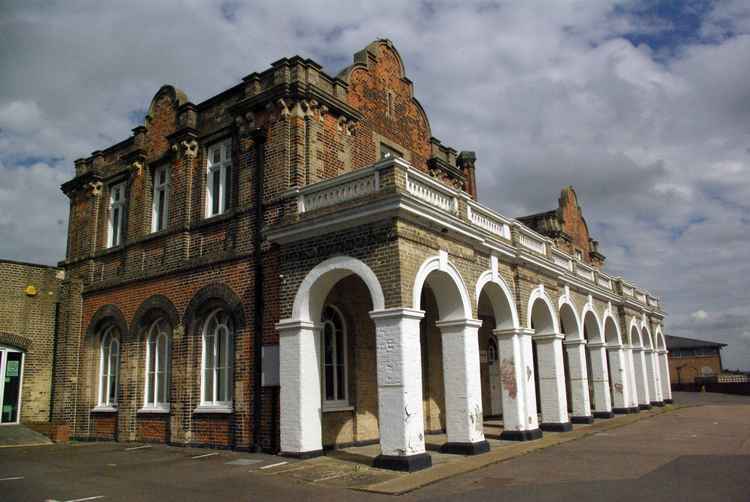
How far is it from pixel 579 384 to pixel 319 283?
33.4ft

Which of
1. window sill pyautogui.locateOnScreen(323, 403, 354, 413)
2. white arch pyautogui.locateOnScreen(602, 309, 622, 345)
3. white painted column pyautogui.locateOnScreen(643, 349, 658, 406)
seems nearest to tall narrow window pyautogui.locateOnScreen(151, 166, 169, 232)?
window sill pyautogui.locateOnScreen(323, 403, 354, 413)

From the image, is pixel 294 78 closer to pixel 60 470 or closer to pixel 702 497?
pixel 60 470

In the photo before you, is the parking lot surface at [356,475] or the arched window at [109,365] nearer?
the parking lot surface at [356,475]

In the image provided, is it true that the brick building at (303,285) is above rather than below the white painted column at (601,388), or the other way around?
above

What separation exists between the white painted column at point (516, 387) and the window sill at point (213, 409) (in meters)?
6.30

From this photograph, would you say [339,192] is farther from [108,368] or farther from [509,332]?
[108,368]

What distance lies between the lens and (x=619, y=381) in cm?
2258

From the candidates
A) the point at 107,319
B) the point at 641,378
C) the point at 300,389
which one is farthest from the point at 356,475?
the point at 641,378

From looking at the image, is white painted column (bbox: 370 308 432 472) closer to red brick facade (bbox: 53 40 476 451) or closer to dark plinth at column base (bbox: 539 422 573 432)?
red brick facade (bbox: 53 40 476 451)

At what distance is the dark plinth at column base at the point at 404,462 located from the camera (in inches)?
403

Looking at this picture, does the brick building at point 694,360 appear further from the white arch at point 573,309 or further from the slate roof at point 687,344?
the white arch at point 573,309

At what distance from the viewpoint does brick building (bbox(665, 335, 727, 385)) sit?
61188mm

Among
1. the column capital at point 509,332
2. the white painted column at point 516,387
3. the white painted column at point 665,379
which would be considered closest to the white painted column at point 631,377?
the white painted column at point 665,379

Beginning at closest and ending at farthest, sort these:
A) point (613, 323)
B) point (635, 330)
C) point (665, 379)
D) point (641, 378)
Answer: point (613, 323) → point (641, 378) → point (635, 330) → point (665, 379)
